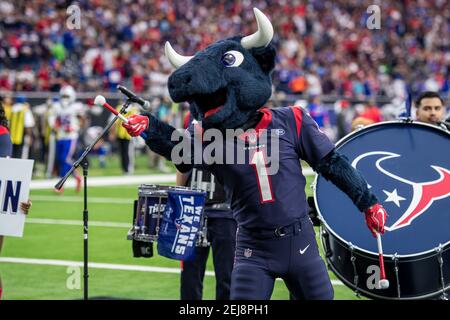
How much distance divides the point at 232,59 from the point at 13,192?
215 cm

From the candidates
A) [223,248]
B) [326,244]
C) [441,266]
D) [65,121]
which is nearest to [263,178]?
[326,244]

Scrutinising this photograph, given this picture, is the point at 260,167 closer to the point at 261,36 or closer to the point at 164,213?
the point at 261,36

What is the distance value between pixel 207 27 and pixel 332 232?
25895mm

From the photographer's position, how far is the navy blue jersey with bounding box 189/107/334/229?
197 inches

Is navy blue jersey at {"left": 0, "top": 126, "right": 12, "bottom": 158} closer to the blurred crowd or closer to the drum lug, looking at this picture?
the drum lug

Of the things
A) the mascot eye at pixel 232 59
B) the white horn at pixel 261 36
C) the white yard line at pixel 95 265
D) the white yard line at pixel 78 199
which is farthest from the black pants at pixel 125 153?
the mascot eye at pixel 232 59

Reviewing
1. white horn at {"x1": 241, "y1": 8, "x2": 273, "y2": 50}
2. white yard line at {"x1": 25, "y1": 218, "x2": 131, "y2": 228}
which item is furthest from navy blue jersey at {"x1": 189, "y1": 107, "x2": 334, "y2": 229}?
white yard line at {"x1": 25, "y1": 218, "x2": 131, "y2": 228}

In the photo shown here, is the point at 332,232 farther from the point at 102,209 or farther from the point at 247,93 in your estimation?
the point at 102,209

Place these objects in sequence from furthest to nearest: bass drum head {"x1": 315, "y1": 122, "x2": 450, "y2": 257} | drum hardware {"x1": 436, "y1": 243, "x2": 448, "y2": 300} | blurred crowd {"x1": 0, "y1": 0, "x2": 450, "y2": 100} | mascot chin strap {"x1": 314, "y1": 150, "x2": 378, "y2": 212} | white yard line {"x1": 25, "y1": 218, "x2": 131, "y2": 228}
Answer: blurred crowd {"x1": 0, "y1": 0, "x2": 450, "y2": 100} → white yard line {"x1": 25, "y1": 218, "x2": 131, "y2": 228} → bass drum head {"x1": 315, "y1": 122, "x2": 450, "y2": 257} → drum hardware {"x1": 436, "y1": 243, "x2": 448, "y2": 300} → mascot chin strap {"x1": 314, "y1": 150, "x2": 378, "y2": 212}

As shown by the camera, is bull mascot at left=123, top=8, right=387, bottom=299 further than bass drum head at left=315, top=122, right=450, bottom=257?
No

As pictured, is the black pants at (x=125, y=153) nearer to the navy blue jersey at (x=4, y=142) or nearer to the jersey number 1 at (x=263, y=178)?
the navy blue jersey at (x=4, y=142)

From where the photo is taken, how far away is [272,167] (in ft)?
16.5

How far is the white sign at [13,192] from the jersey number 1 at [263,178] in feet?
6.69
